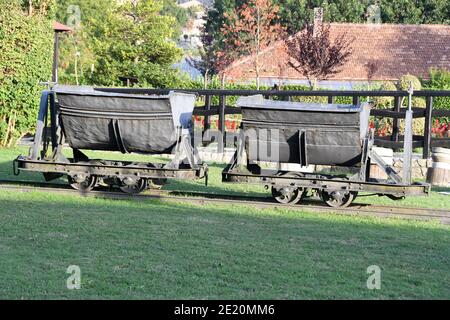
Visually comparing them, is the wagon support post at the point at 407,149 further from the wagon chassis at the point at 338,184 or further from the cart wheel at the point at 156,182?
the cart wheel at the point at 156,182

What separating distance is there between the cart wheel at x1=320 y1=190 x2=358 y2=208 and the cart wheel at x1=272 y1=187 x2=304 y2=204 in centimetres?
37

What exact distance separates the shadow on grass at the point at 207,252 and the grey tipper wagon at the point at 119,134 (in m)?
1.13

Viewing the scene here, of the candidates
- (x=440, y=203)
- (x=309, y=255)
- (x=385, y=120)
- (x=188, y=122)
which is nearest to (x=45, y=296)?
(x=309, y=255)

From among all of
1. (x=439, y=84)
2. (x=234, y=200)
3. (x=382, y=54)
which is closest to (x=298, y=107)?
(x=234, y=200)

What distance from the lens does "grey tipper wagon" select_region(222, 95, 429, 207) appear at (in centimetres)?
1281

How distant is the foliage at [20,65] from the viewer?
1919cm

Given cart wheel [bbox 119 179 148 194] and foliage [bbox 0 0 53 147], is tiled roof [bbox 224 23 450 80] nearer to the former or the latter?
foliage [bbox 0 0 53 147]

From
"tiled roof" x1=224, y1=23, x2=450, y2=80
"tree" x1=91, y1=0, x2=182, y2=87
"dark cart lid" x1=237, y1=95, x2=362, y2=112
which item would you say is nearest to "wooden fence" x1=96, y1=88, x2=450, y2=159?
"dark cart lid" x1=237, y1=95, x2=362, y2=112

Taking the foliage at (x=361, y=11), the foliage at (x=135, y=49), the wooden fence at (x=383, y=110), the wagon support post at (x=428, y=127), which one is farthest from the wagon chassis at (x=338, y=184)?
the foliage at (x=361, y=11)

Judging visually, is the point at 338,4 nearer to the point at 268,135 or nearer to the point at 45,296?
the point at 268,135

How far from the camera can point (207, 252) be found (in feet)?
29.8

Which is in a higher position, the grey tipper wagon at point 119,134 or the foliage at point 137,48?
the foliage at point 137,48

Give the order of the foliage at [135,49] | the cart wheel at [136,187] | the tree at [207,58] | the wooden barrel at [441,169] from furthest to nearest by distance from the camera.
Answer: the tree at [207,58], the foliage at [135,49], the wooden barrel at [441,169], the cart wheel at [136,187]

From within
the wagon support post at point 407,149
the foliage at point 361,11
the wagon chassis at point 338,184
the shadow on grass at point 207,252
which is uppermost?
the foliage at point 361,11
